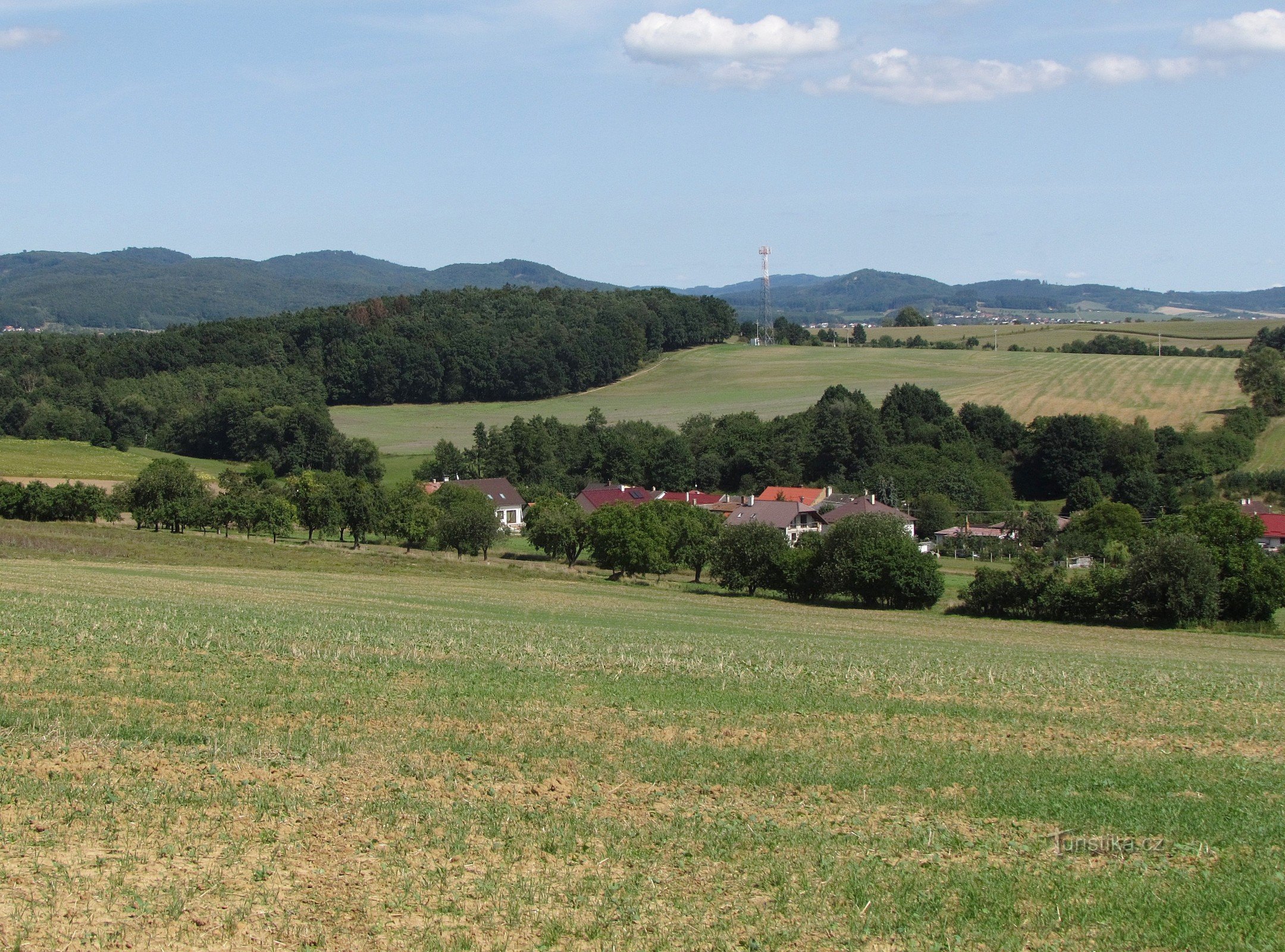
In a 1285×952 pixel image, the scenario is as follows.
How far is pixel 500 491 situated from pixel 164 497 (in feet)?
125

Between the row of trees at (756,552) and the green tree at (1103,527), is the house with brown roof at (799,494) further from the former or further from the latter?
the row of trees at (756,552)

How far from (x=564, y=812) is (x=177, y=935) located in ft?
14.7

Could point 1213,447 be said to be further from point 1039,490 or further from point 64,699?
point 64,699

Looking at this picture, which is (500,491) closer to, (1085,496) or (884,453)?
(884,453)

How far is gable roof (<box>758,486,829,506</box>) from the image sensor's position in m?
115

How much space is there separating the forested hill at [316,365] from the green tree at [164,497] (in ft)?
115

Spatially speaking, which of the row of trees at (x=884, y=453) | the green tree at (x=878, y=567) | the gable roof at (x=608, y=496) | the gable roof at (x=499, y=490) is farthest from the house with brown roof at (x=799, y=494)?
the green tree at (x=878, y=567)

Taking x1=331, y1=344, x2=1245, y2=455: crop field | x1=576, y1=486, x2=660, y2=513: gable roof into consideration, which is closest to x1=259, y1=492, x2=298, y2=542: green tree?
x1=576, y1=486, x2=660, y2=513: gable roof

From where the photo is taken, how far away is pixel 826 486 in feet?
396

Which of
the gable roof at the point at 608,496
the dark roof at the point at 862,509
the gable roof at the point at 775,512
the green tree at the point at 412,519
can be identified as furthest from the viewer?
the gable roof at the point at 608,496

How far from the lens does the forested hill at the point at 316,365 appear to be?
410 ft

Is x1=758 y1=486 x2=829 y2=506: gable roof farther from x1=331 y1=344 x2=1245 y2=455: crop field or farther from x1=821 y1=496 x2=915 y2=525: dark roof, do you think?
x1=331 y1=344 x2=1245 y2=455: crop field

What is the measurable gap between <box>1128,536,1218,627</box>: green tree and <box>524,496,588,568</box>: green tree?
117ft

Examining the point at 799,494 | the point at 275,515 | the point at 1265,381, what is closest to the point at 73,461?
the point at 275,515
